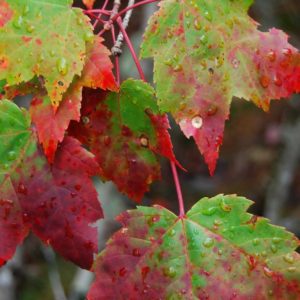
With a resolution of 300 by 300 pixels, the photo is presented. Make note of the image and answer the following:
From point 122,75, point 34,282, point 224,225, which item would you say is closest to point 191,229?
point 224,225

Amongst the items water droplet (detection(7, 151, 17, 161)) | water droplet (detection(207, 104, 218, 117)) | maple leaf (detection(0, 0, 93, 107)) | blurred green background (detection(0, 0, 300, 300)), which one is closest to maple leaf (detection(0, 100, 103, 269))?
water droplet (detection(7, 151, 17, 161))

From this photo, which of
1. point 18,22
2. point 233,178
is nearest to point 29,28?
point 18,22

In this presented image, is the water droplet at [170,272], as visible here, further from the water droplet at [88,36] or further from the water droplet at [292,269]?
the water droplet at [88,36]

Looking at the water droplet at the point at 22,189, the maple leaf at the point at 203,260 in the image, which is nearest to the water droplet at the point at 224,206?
the maple leaf at the point at 203,260

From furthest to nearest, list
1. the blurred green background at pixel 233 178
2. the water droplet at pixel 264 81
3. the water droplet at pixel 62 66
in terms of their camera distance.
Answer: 1. the blurred green background at pixel 233 178
2. the water droplet at pixel 264 81
3. the water droplet at pixel 62 66

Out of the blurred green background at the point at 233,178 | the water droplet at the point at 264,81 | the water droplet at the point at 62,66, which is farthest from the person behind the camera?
the blurred green background at the point at 233,178

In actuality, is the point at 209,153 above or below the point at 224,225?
above

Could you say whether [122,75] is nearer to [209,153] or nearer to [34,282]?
[34,282]
